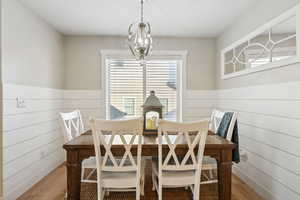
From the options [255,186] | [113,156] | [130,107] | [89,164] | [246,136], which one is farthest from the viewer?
[130,107]

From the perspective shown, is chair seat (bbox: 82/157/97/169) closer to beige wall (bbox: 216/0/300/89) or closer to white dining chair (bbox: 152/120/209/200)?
white dining chair (bbox: 152/120/209/200)

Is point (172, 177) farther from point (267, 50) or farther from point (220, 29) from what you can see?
point (220, 29)

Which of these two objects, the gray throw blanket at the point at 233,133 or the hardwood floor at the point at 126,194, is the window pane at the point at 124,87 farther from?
the gray throw blanket at the point at 233,133

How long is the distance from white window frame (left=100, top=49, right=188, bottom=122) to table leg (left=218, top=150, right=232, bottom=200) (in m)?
2.26

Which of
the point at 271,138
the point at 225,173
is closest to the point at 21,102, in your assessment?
the point at 225,173

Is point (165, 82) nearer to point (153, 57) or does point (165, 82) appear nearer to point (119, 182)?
point (153, 57)

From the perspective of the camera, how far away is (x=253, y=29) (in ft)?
9.30

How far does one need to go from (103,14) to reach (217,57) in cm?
225

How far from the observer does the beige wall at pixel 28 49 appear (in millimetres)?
2389

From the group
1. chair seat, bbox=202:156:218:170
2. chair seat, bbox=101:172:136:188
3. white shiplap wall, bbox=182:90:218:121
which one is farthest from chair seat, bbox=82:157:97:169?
white shiplap wall, bbox=182:90:218:121

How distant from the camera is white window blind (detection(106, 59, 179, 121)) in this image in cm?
424

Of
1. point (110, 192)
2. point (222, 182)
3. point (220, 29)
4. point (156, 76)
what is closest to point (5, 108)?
point (110, 192)

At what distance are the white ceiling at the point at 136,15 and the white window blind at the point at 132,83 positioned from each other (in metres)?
0.62

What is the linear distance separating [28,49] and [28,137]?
1.13 m
